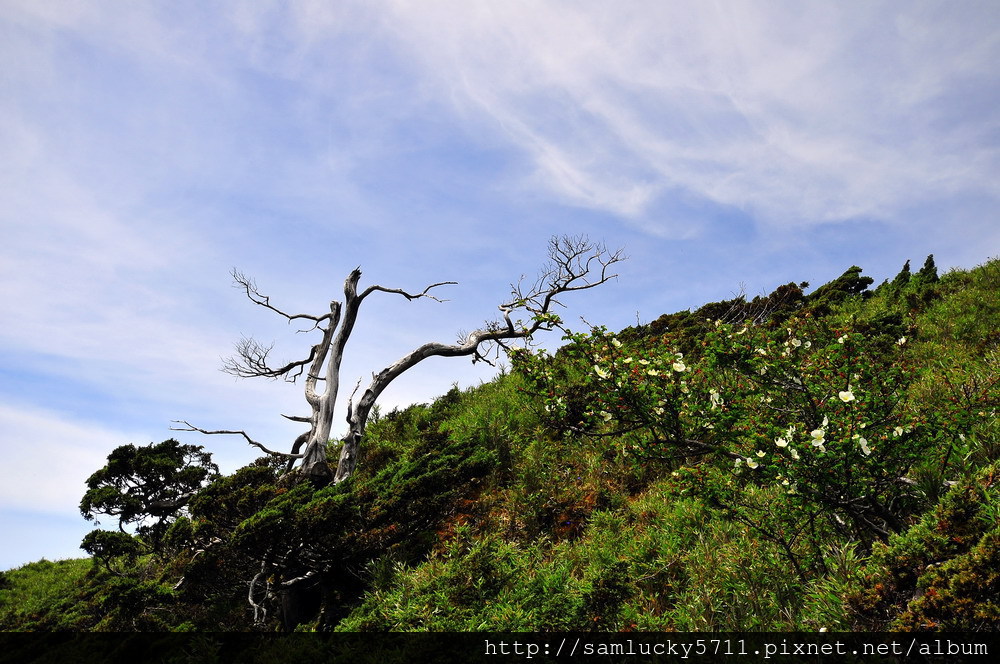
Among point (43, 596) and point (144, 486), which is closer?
point (144, 486)

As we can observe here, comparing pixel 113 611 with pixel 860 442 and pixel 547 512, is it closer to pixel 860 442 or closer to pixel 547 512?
pixel 547 512

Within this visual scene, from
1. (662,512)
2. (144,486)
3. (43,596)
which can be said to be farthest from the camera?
(43,596)

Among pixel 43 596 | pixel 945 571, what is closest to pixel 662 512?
pixel 945 571

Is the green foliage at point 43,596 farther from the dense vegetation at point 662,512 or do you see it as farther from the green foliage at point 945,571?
the green foliage at point 945,571

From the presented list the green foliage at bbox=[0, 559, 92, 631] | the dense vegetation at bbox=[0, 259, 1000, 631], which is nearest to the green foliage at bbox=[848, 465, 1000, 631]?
the dense vegetation at bbox=[0, 259, 1000, 631]

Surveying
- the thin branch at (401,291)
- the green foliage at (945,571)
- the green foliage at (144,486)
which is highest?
the thin branch at (401,291)

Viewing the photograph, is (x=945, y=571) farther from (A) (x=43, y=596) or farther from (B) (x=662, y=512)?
(A) (x=43, y=596)

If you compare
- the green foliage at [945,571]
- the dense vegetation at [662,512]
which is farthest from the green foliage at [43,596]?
the green foliage at [945,571]

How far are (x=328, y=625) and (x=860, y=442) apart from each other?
20.0 feet

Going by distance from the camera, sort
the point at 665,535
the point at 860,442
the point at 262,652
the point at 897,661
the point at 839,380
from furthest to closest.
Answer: the point at 665,535 < the point at 262,652 < the point at 839,380 < the point at 860,442 < the point at 897,661

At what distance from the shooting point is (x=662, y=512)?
6965 mm

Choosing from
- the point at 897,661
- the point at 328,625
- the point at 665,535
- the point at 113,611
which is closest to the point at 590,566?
the point at 665,535

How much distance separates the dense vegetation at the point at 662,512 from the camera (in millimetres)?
4621

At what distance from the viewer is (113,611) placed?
7.60 metres
